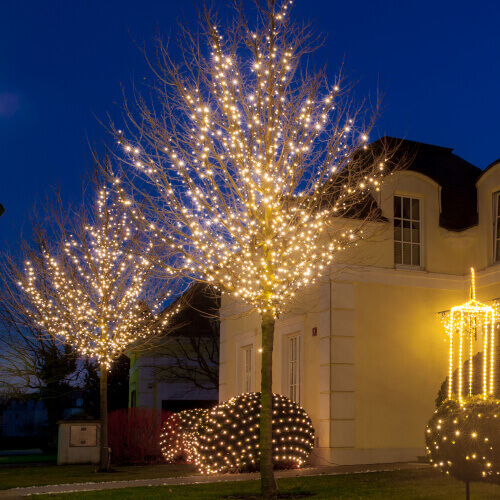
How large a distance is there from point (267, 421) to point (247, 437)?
350cm

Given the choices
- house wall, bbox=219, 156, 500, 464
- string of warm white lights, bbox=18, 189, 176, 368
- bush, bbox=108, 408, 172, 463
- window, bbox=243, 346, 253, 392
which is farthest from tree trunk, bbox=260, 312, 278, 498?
bush, bbox=108, 408, 172, 463

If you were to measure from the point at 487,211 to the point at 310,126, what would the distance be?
6232mm

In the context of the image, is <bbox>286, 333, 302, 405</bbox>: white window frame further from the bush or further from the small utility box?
the small utility box

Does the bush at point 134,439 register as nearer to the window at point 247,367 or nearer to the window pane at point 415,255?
the window at point 247,367

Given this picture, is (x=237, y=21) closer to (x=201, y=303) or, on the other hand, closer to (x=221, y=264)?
(x=221, y=264)

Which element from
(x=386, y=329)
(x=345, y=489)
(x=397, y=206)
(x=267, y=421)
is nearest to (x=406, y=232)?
(x=397, y=206)

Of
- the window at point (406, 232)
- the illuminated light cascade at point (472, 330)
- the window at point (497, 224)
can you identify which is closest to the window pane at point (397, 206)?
the window at point (406, 232)

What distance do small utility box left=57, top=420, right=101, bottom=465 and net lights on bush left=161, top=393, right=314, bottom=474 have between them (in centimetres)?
505

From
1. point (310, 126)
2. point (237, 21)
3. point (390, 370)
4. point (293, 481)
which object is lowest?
point (293, 481)

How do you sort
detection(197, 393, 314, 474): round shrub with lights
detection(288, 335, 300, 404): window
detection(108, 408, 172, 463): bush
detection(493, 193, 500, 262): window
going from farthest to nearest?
detection(108, 408, 172, 463): bush < detection(288, 335, 300, 404): window < detection(493, 193, 500, 262): window < detection(197, 393, 314, 474): round shrub with lights

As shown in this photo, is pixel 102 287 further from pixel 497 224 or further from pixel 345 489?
pixel 497 224

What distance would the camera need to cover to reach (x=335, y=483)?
1033 centimetres

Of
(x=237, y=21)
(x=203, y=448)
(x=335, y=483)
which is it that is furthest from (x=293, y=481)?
(x=237, y=21)

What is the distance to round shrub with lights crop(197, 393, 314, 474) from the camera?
498 inches
